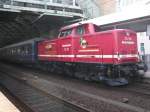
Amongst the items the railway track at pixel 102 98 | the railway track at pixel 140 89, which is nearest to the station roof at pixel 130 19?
the railway track at pixel 140 89

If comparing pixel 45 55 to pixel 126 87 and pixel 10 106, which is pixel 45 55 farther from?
pixel 10 106

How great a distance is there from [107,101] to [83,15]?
17.4 m

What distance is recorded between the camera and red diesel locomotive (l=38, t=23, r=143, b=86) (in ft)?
40.2

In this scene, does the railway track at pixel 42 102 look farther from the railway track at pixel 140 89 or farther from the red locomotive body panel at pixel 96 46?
the railway track at pixel 140 89

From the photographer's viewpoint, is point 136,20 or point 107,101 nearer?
point 107,101

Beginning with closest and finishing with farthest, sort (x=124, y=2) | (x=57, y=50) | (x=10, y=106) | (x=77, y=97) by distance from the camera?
(x=10, y=106) → (x=77, y=97) → (x=57, y=50) → (x=124, y=2)

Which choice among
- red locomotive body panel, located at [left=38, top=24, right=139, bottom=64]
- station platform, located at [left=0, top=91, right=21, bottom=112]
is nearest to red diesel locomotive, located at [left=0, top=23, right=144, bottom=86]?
red locomotive body panel, located at [left=38, top=24, right=139, bottom=64]

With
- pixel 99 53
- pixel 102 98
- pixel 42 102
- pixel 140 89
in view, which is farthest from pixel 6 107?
pixel 140 89

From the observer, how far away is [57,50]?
1686cm

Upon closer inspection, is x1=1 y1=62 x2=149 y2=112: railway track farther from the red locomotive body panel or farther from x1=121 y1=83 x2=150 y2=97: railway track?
the red locomotive body panel

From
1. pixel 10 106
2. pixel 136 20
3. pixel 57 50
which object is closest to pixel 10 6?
pixel 57 50

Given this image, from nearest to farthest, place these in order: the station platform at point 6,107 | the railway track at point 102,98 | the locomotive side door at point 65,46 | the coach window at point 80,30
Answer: the station platform at point 6,107 → the railway track at point 102,98 → the coach window at point 80,30 → the locomotive side door at point 65,46

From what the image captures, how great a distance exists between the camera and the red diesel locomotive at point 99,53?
12.3 meters

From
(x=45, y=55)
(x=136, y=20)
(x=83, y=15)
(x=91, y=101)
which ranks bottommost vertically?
(x=91, y=101)
